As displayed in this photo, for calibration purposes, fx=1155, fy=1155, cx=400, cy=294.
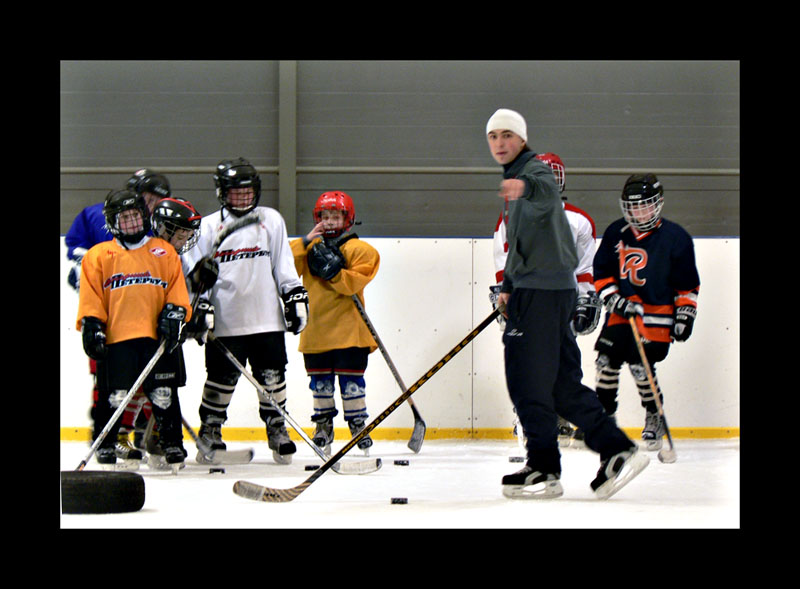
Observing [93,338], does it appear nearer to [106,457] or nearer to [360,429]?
[106,457]

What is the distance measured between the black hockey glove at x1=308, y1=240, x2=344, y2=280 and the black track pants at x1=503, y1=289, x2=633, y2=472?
4.37 ft

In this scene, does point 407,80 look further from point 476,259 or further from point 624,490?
point 624,490

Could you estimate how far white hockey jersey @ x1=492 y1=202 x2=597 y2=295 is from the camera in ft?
16.0

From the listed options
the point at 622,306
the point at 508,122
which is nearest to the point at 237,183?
the point at 508,122

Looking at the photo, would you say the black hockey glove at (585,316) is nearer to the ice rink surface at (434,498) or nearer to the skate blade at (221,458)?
the ice rink surface at (434,498)

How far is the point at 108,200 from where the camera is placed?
4.07m

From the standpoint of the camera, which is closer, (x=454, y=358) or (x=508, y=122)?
(x=508, y=122)

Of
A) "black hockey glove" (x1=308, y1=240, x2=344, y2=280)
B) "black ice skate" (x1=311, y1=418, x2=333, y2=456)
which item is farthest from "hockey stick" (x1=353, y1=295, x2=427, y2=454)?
"black ice skate" (x1=311, y1=418, x2=333, y2=456)

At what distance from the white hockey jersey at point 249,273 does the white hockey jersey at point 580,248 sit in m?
0.93

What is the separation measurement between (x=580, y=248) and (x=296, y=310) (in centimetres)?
135

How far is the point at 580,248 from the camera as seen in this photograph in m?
4.95

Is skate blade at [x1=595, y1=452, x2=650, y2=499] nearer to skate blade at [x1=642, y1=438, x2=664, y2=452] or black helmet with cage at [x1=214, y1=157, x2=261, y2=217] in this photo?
skate blade at [x1=642, y1=438, x2=664, y2=452]

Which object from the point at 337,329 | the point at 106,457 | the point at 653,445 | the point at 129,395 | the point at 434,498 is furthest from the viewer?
the point at 653,445

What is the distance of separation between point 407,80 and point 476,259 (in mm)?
1313
